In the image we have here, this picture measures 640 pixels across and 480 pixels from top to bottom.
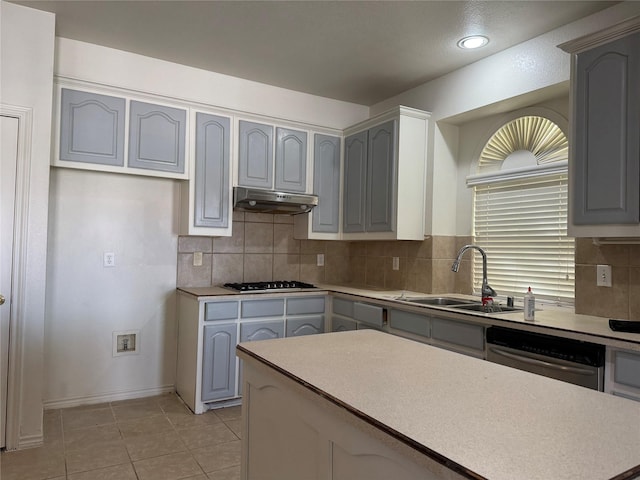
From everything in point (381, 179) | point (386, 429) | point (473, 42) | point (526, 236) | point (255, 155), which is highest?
point (473, 42)

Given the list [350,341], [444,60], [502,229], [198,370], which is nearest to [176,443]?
[198,370]

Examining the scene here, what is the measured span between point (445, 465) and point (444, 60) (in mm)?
3103

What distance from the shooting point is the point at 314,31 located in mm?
2900

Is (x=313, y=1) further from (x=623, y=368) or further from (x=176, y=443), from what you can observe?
(x=176, y=443)

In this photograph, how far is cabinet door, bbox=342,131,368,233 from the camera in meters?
3.91

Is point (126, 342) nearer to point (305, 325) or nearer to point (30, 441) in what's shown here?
point (30, 441)

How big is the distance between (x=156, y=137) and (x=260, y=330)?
1.63m

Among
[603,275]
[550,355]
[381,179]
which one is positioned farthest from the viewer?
[381,179]

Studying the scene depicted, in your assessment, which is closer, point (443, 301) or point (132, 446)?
point (132, 446)

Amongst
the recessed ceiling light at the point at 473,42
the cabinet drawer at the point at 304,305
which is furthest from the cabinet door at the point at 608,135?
the cabinet drawer at the point at 304,305

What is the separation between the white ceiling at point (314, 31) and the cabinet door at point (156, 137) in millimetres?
415

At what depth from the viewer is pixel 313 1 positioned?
2.55 metres

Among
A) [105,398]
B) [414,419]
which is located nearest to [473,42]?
[414,419]

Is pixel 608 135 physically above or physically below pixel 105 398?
above
